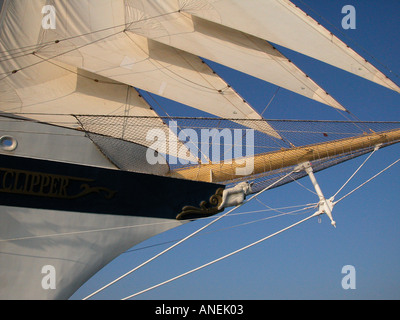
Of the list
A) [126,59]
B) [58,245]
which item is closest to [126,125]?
[58,245]

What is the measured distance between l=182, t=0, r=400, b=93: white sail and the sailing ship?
30 mm

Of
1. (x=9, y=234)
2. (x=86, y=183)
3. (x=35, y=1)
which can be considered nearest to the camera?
(x=9, y=234)

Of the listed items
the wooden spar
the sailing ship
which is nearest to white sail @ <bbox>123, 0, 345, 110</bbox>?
the sailing ship

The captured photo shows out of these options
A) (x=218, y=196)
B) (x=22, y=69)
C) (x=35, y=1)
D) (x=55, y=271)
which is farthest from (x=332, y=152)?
(x=35, y=1)

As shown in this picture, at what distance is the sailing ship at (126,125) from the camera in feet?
22.6

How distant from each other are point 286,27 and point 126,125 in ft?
16.6

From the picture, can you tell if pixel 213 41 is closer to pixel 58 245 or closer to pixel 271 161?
pixel 271 161

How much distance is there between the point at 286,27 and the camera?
34.6 feet

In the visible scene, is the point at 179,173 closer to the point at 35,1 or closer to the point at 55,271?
the point at 55,271

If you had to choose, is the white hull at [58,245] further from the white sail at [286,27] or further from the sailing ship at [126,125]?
the white sail at [286,27]

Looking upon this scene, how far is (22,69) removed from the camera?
38.9 feet

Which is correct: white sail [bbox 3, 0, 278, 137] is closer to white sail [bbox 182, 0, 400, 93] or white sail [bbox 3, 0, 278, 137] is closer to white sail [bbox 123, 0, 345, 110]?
white sail [bbox 123, 0, 345, 110]

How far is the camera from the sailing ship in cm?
689

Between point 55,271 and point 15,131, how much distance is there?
2420 millimetres
